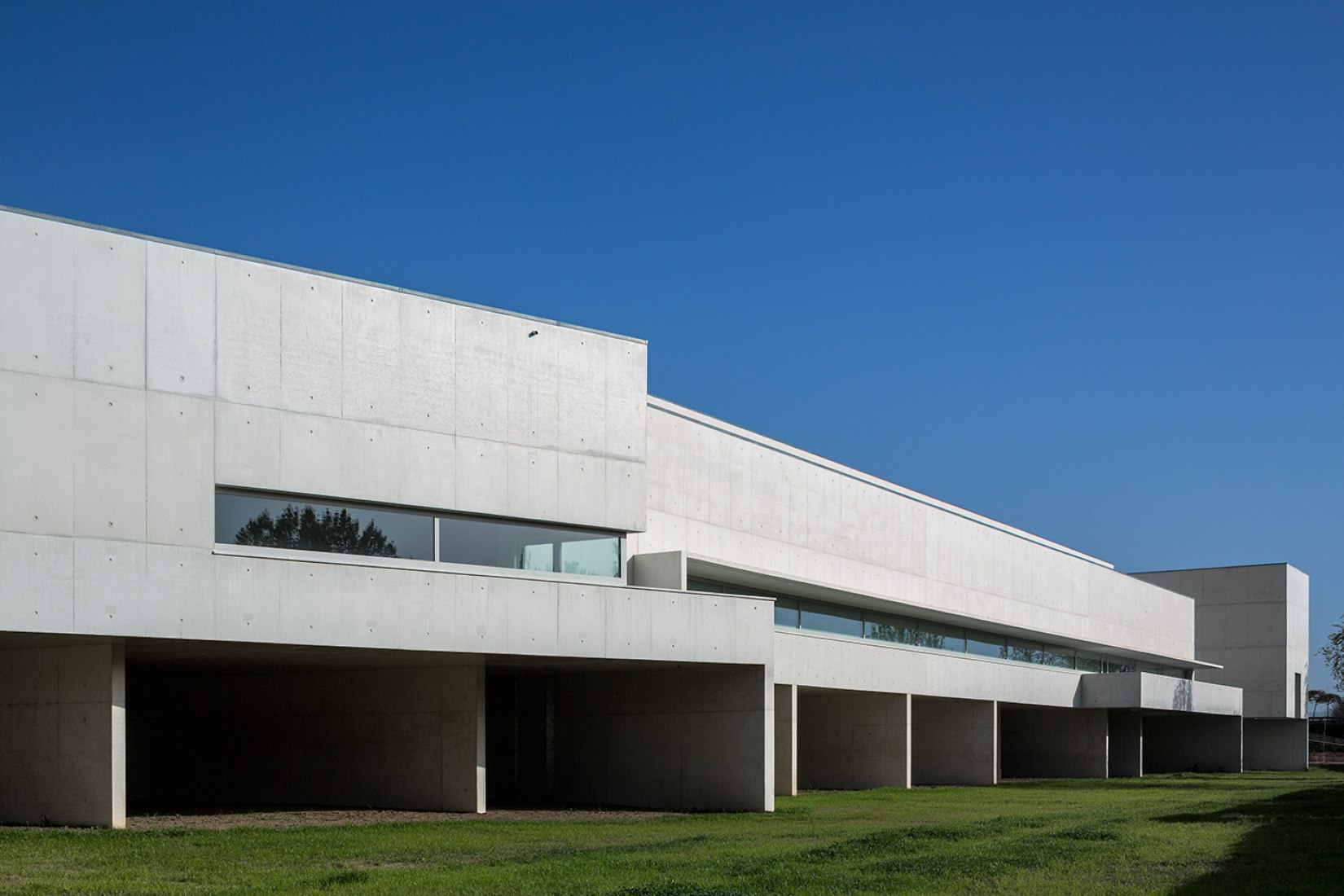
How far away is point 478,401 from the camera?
25.7 metres

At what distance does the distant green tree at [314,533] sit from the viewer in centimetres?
2280

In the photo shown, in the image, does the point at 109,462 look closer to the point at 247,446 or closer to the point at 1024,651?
the point at 247,446

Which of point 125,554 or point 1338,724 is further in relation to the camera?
→ point 1338,724

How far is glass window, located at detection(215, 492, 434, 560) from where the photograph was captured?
22594mm

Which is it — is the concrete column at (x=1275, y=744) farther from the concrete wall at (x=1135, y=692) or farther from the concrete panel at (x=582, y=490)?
the concrete panel at (x=582, y=490)

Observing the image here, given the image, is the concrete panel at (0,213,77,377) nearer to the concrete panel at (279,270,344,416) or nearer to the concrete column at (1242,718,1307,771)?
the concrete panel at (279,270,344,416)

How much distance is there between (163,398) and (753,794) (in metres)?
13.8

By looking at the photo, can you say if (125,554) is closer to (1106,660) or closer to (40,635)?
(40,635)

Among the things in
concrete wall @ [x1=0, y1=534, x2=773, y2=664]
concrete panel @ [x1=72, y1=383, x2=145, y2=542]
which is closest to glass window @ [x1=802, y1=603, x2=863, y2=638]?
concrete wall @ [x1=0, y1=534, x2=773, y2=664]

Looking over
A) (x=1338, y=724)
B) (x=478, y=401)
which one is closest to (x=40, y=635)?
(x=478, y=401)

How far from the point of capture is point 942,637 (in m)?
44.7

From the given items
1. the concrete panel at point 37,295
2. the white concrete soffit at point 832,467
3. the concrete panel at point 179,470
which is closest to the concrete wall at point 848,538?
the white concrete soffit at point 832,467

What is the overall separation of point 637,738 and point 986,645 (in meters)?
20.5

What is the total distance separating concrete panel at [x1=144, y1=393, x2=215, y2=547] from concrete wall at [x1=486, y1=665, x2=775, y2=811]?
37.0ft
